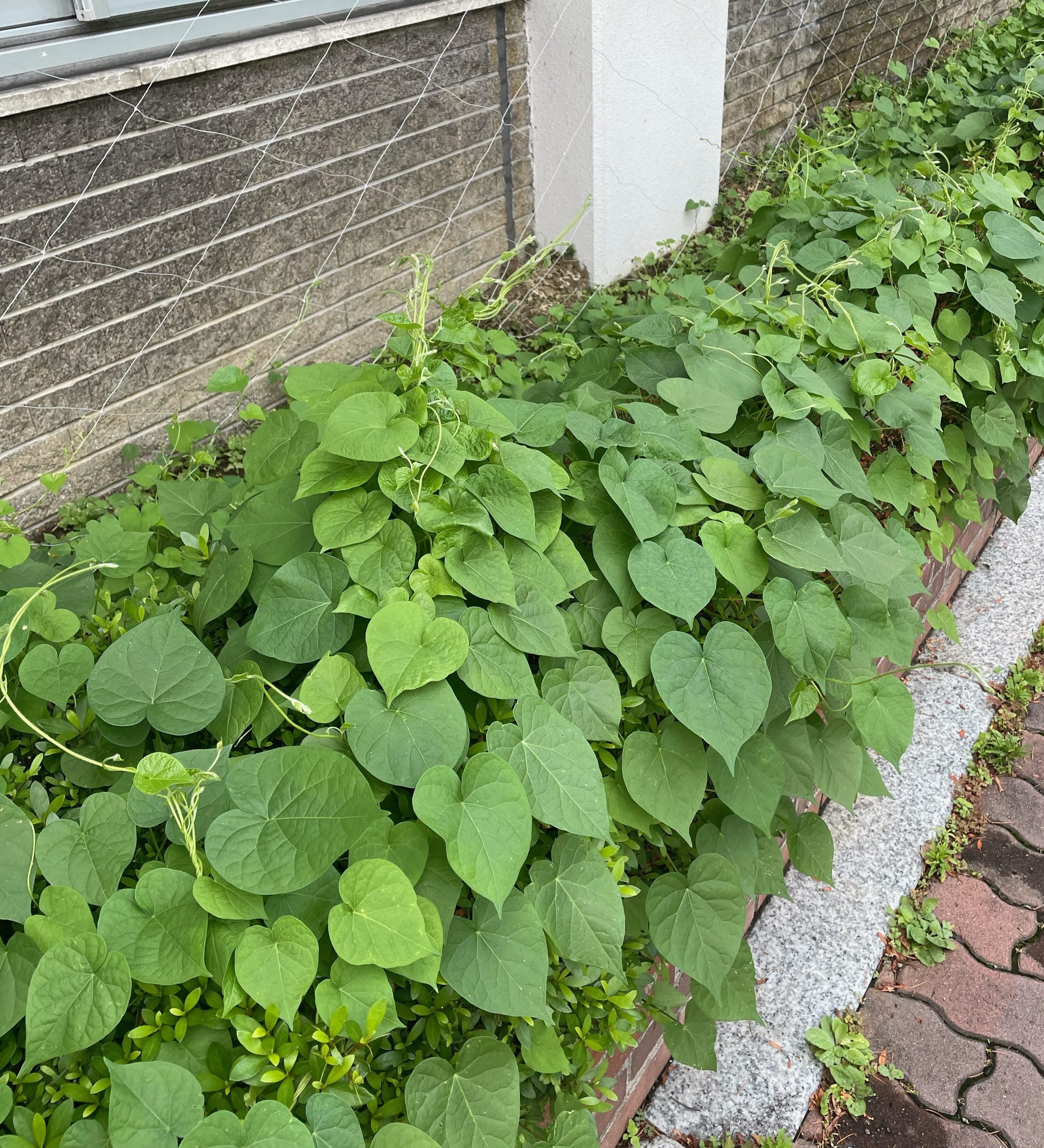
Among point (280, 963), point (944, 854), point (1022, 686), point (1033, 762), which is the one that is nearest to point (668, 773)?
point (280, 963)

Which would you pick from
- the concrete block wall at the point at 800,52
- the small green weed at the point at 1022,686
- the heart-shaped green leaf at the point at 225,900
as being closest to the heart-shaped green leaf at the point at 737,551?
the heart-shaped green leaf at the point at 225,900

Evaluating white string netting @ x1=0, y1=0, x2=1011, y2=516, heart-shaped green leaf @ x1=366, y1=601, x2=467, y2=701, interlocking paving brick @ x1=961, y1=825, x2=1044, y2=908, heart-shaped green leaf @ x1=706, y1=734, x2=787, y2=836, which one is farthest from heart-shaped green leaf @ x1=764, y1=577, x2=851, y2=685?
white string netting @ x1=0, y1=0, x2=1011, y2=516

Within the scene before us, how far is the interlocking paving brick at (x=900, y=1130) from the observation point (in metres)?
1.71

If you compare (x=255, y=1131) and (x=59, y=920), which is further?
(x=59, y=920)

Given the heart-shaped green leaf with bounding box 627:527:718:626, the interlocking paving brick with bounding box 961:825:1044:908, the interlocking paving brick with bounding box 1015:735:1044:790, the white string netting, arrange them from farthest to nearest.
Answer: the interlocking paving brick with bounding box 1015:735:1044:790
the white string netting
the interlocking paving brick with bounding box 961:825:1044:908
the heart-shaped green leaf with bounding box 627:527:718:626

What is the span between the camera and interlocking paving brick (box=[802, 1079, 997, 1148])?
1715mm

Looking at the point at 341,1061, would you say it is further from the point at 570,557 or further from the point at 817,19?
the point at 817,19

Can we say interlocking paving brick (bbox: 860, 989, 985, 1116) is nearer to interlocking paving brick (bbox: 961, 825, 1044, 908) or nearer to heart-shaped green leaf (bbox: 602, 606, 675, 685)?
interlocking paving brick (bbox: 961, 825, 1044, 908)

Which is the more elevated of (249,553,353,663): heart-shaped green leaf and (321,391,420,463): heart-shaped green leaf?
(321,391,420,463): heart-shaped green leaf

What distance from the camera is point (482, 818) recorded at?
1073 mm

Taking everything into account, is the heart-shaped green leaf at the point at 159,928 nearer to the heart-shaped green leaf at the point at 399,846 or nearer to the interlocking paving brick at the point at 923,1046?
the heart-shaped green leaf at the point at 399,846

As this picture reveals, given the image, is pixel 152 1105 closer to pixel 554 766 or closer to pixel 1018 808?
pixel 554 766

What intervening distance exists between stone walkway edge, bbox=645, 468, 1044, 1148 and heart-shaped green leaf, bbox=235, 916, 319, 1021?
3.55ft

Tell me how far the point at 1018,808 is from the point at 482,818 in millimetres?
1852
